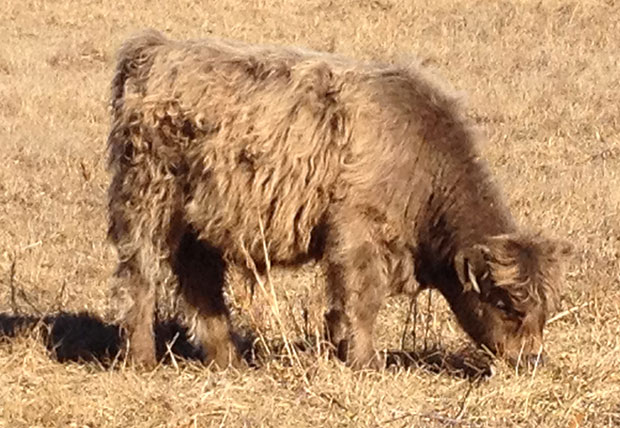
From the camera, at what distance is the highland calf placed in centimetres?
719

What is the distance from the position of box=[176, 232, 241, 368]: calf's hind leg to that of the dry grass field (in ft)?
0.67

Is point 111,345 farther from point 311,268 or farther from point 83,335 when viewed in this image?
point 311,268

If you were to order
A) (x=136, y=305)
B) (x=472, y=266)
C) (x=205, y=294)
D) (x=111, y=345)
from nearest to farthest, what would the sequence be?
A: 1. (x=472, y=266)
2. (x=136, y=305)
3. (x=205, y=294)
4. (x=111, y=345)

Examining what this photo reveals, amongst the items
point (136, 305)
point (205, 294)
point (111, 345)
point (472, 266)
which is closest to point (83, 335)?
point (111, 345)

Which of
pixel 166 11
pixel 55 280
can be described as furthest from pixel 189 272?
pixel 166 11

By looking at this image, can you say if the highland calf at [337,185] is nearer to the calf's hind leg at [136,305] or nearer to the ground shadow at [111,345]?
the calf's hind leg at [136,305]

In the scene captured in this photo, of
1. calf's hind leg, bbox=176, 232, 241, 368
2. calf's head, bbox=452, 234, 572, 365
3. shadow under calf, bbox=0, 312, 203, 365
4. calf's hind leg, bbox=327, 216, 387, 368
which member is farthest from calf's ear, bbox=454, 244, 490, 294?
shadow under calf, bbox=0, 312, 203, 365

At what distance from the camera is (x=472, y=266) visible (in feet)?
23.4

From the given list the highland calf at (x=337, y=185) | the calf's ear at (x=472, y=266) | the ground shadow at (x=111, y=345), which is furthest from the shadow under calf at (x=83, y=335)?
the calf's ear at (x=472, y=266)

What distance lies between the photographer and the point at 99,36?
22484 millimetres

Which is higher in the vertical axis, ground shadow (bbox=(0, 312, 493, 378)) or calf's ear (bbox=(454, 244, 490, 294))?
calf's ear (bbox=(454, 244, 490, 294))

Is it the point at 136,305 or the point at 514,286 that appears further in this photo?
the point at 136,305

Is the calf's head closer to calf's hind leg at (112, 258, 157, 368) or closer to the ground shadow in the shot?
the ground shadow

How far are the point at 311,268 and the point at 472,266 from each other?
2.88 m
